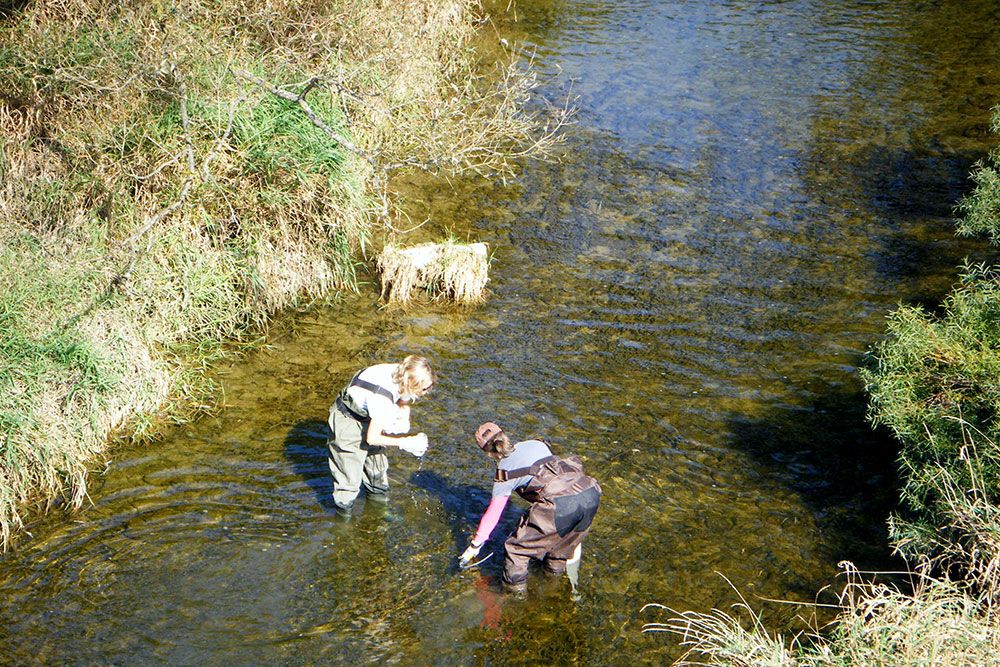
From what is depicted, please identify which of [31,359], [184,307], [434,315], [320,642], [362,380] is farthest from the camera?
[434,315]

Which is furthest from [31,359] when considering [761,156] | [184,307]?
[761,156]

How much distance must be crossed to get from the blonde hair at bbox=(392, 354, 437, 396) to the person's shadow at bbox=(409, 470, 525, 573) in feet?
3.63

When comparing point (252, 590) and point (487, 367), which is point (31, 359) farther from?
point (487, 367)

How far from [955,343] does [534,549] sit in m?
3.45

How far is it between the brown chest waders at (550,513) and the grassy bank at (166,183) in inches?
129

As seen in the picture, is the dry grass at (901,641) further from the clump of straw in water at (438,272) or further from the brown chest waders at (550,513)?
the clump of straw in water at (438,272)

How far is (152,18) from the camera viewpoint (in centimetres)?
876

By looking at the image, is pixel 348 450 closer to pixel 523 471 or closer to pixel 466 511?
pixel 466 511

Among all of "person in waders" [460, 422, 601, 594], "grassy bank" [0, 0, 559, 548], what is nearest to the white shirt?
"person in waders" [460, 422, 601, 594]

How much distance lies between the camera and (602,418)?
788 centimetres

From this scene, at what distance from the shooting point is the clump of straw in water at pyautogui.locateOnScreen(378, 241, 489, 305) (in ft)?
30.8

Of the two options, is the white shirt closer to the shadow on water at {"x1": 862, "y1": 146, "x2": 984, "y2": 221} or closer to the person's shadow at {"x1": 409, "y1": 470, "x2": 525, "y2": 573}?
the person's shadow at {"x1": 409, "y1": 470, "x2": 525, "y2": 573}

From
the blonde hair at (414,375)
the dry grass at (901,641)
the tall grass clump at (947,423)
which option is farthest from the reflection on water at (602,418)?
the blonde hair at (414,375)

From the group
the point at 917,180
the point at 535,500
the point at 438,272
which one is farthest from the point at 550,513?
the point at 917,180
